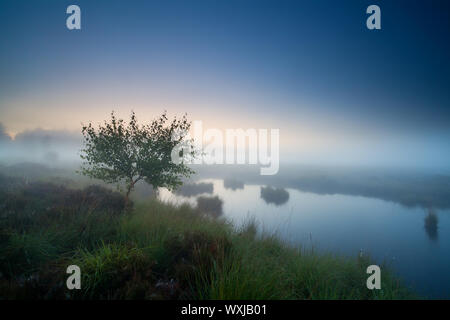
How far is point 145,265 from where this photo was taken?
4.09m

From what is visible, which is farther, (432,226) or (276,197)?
(276,197)

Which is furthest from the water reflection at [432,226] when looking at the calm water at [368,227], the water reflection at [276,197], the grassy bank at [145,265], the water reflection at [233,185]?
the water reflection at [233,185]

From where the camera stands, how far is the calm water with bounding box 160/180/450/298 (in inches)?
651

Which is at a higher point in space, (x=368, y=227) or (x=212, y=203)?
(x=212, y=203)

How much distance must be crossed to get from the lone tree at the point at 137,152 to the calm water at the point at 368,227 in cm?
495

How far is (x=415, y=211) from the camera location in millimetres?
41000

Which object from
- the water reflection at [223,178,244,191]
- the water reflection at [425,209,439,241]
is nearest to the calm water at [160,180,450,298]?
the water reflection at [425,209,439,241]

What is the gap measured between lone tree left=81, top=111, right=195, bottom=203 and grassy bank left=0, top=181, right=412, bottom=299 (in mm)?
2271

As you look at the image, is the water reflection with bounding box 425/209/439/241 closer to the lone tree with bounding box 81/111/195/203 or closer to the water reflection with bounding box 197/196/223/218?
the water reflection with bounding box 197/196/223/218

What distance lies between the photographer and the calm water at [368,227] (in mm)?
16547

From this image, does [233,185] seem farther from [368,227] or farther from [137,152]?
[137,152]

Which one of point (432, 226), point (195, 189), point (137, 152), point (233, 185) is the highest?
Answer: point (137, 152)

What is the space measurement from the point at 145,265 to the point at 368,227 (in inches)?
1817

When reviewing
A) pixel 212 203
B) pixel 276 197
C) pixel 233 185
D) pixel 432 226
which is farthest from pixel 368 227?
pixel 233 185
